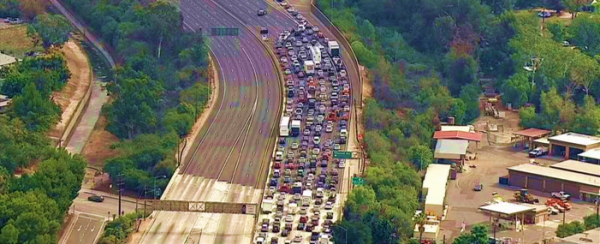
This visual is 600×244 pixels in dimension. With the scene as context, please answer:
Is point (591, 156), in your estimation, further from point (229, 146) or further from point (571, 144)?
point (229, 146)

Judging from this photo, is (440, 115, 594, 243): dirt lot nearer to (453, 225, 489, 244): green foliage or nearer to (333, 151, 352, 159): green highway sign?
(453, 225, 489, 244): green foliage

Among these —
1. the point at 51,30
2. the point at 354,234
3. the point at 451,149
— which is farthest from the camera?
the point at 51,30

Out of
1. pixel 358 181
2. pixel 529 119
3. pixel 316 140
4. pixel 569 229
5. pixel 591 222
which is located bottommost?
pixel 529 119

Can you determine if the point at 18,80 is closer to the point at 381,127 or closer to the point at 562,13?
the point at 381,127

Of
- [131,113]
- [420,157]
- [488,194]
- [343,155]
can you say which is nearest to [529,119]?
[420,157]

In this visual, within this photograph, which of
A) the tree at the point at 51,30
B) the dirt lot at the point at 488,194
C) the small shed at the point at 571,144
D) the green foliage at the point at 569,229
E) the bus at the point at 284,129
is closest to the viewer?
the green foliage at the point at 569,229

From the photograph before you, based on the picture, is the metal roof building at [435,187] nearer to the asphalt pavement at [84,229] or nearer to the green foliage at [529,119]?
the green foliage at [529,119]

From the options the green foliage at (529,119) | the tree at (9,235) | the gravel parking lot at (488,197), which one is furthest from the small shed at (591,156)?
the tree at (9,235)
